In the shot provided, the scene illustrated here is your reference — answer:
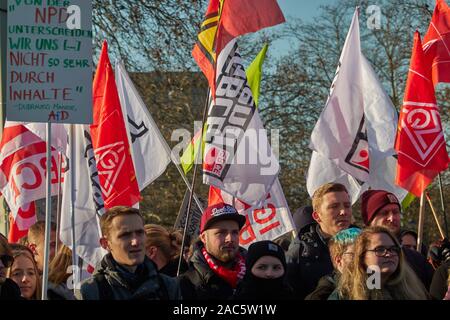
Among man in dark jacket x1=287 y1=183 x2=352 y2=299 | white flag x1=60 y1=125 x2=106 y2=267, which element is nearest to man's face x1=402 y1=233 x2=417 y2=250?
man in dark jacket x1=287 y1=183 x2=352 y2=299

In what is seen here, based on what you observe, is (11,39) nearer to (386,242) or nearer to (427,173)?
(386,242)

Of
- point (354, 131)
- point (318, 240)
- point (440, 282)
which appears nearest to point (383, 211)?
point (318, 240)

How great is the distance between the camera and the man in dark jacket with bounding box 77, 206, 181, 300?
5641 millimetres

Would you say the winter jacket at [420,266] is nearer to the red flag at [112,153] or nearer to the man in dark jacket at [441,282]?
the man in dark jacket at [441,282]

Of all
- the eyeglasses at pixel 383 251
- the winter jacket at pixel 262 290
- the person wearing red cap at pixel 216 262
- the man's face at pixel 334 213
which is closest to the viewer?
the eyeglasses at pixel 383 251

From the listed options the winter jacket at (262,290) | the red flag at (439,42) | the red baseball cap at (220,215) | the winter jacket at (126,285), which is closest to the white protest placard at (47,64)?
the red baseball cap at (220,215)

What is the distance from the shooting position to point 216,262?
6.49m

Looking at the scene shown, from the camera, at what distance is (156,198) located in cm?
2173

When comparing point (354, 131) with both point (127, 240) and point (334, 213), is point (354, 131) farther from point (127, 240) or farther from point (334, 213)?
point (127, 240)

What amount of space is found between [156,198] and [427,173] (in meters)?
13.1

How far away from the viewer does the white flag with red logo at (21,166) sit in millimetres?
9492

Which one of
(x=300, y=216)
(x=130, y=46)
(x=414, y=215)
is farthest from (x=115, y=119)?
(x=414, y=215)

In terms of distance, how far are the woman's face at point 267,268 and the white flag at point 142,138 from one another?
4.05 meters

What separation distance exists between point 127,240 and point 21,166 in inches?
155
